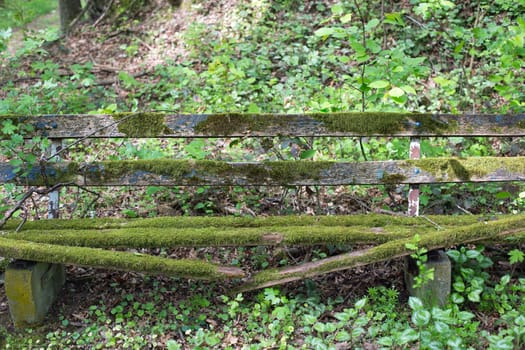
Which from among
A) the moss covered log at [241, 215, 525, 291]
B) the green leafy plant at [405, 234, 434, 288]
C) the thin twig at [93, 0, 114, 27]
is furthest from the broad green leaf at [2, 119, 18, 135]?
the thin twig at [93, 0, 114, 27]

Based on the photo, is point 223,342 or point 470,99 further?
point 470,99

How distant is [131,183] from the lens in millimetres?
3646

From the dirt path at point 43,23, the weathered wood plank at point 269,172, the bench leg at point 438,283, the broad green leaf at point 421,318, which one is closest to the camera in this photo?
the broad green leaf at point 421,318

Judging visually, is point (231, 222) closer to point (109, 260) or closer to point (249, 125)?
point (249, 125)

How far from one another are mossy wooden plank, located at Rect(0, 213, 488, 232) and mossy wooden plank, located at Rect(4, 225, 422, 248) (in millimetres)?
151

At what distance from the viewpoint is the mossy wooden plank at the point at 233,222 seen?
350 cm

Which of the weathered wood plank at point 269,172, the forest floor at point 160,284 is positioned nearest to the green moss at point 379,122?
the weathered wood plank at point 269,172

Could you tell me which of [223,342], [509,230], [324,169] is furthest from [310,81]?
[223,342]

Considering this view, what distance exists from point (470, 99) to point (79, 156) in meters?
4.40

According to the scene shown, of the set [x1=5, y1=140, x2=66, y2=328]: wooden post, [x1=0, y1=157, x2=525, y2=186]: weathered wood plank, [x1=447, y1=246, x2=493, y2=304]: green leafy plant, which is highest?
[x1=0, y1=157, x2=525, y2=186]: weathered wood plank

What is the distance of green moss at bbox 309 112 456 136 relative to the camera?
372cm

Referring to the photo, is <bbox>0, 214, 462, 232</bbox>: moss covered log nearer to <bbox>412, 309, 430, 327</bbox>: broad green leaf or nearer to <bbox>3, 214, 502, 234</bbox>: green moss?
<bbox>3, 214, 502, 234</bbox>: green moss

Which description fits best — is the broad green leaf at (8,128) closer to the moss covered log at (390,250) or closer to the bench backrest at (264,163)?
the bench backrest at (264,163)

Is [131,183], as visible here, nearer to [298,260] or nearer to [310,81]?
[298,260]
